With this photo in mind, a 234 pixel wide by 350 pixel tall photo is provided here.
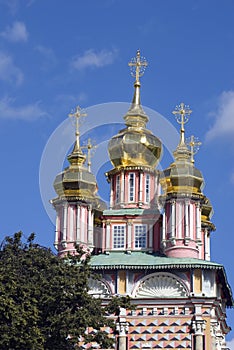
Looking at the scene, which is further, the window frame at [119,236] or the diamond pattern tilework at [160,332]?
the window frame at [119,236]

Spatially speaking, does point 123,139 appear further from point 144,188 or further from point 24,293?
point 24,293

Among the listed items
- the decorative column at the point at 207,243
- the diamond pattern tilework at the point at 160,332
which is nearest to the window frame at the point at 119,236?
the diamond pattern tilework at the point at 160,332

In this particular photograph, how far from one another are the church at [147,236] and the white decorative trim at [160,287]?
0.04m

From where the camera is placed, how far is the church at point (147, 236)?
153 ft

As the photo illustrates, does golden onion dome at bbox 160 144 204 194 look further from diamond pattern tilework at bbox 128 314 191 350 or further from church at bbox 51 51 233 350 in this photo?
diamond pattern tilework at bbox 128 314 191 350

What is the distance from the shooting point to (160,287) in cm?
4728

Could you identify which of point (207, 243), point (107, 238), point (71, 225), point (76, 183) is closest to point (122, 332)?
point (107, 238)

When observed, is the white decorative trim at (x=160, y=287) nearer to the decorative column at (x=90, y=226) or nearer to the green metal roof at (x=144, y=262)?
the green metal roof at (x=144, y=262)

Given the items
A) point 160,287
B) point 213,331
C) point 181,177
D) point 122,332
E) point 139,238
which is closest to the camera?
point 122,332

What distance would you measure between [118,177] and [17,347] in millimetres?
16764

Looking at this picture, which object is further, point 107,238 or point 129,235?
point 107,238

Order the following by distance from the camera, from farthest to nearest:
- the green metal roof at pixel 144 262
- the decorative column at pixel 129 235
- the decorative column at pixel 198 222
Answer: the decorative column at pixel 129 235, the decorative column at pixel 198 222, the green metal roof at pixel 144 262

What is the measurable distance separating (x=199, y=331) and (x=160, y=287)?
2.57 m

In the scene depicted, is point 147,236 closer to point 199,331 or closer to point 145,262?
point 145,262
